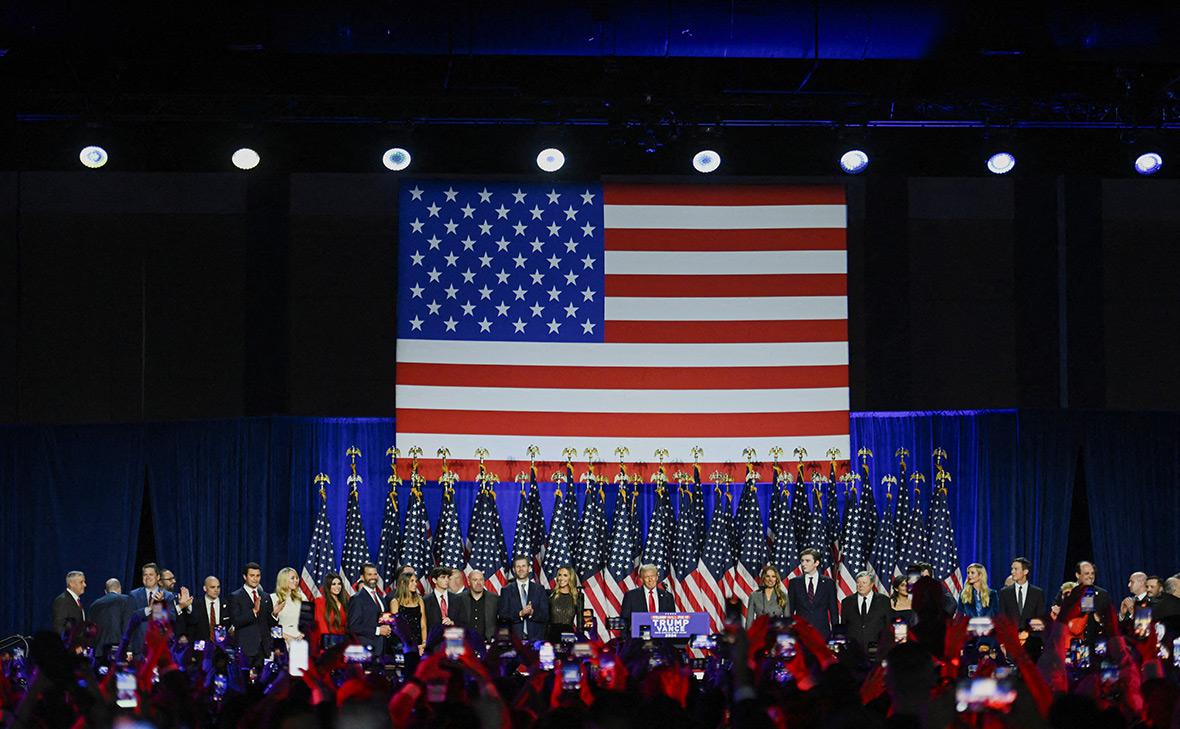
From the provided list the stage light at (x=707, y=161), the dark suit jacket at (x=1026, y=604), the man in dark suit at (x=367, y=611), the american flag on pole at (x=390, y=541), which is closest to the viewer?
the man in dark suit at (x=367, y=611)

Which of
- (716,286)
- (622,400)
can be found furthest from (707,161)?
(622,400)

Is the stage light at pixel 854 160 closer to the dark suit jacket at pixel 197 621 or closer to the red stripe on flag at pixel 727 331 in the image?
the red stripe on flag at pixel 727 331

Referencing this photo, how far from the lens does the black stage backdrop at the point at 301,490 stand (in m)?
16.4

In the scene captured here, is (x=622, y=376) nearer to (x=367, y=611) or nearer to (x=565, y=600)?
(x=565, y=600)

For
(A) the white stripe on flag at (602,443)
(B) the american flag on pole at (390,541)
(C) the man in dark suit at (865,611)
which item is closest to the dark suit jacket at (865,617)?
(C) the man in dark suit at (865,611)

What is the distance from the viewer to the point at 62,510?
53.8 ft

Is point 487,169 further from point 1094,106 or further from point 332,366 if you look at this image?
point 1094,106

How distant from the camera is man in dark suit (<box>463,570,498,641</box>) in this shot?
14.4 metres

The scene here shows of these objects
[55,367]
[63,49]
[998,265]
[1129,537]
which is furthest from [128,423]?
[1129,537]

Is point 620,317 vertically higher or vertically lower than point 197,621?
higher

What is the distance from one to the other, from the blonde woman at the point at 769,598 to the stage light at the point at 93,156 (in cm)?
703

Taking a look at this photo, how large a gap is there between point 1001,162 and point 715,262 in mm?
3027

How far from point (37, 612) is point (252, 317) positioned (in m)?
3.61

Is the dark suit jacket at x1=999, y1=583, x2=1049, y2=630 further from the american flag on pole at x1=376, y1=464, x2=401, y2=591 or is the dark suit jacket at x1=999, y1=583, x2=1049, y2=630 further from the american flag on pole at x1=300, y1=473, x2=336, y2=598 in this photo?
the american flag on pole at x1=300, y1=473, x2=336, y2=598
